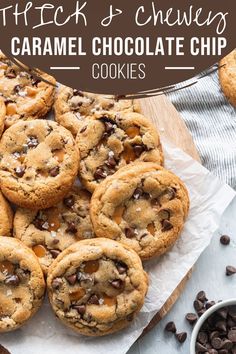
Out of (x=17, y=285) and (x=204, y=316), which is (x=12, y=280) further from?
(x=204, y=316)

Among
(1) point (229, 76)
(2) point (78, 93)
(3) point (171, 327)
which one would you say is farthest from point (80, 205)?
(1) point (229, 76)

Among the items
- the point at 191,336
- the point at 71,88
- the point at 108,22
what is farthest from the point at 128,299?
the point at 108,22

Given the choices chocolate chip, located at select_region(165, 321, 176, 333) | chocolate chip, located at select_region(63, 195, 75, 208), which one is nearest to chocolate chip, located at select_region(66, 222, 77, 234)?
chocolate chip, located at select_region(63, 195, 75, 208)

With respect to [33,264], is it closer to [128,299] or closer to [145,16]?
[128,299]

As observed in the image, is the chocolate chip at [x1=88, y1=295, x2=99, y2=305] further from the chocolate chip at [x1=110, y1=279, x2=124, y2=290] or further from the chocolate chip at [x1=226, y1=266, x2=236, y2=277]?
the chocolate chip at [x1=226, y1=266, x2=236, y2=277]

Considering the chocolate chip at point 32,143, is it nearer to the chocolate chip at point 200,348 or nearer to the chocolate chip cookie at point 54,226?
the chocolate chip cookie at point 54,226


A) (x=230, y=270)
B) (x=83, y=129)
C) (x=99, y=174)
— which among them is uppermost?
(x=83, y=129)
